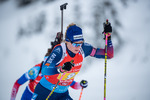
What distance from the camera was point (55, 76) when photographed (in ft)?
7.55

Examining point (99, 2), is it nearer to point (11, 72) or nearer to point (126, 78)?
point (126, 78)

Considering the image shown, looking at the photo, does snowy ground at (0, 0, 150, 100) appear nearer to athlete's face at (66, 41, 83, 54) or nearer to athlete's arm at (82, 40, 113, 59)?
athlete's arm at (82, 40, 113, 59)

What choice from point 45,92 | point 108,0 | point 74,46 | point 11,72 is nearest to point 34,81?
point 45,92

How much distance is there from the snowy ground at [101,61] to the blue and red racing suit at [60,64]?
1.74 meters

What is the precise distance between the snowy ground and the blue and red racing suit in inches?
68.5

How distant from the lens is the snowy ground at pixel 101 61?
4.27 metres

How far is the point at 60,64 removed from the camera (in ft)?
7.23

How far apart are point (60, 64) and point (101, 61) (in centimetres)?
320

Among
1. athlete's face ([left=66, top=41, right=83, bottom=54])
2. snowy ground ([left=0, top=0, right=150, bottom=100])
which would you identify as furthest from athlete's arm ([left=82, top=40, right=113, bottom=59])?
snowy ground ([left=0, top=0, right=150, bottom=100])

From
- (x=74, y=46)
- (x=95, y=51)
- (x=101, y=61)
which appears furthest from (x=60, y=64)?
(x=101, y=61)

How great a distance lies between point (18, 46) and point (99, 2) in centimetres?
266

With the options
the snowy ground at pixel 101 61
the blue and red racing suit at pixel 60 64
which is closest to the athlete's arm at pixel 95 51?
the blue and red racing suit at pixel 60 64

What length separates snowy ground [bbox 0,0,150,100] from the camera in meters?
4.27

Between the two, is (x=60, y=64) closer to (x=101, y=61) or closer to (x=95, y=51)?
(x=95, y=51)
